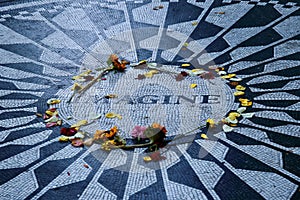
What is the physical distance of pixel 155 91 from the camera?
4.61 metres

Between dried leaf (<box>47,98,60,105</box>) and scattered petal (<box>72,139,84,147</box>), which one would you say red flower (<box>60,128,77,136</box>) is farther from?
dried leaf (<box>47,98,60,105</box>)

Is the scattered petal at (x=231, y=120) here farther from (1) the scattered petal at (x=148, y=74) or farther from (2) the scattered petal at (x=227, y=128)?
(1) the scattered petal at (x=148, y=74)

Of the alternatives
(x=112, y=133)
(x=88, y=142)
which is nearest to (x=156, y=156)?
(x=112, y=133)

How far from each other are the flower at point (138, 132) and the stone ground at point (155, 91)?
0.40 ft

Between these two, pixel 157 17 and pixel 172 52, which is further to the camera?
pixel 157 17

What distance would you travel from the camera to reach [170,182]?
11.1 ft

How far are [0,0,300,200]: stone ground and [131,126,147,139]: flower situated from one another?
4.7 inches

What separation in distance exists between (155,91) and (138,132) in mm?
792

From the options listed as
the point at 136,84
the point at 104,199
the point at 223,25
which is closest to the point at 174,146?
the point at 104,199

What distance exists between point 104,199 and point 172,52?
254 cm

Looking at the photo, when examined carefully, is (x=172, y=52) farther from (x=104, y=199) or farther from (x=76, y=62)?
(x=104, y=199)

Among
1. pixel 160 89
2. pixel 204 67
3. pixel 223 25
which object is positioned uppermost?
pixel 223 25

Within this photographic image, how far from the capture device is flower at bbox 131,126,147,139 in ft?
12.8

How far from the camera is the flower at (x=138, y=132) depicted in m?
3.90
